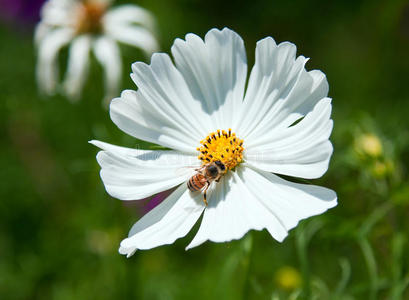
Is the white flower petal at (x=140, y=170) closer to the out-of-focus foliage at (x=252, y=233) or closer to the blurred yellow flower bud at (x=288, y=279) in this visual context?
the out-of-focus foliage at (x=252, y=233)

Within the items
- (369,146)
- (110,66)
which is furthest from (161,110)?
(110,66)

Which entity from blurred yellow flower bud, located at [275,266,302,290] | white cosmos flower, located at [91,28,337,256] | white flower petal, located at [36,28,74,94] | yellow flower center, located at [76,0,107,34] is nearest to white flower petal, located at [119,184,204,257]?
white cosmos flower, located at [91,28,337,256]

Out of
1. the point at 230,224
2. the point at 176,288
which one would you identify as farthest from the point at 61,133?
the point at 230,224

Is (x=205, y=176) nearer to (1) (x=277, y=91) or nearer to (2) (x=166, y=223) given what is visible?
(2) (x=166, y=223)

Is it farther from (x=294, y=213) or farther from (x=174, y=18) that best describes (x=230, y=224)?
(x=174, y=18)

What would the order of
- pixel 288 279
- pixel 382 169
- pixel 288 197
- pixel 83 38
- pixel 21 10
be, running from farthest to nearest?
pixel 21 10, pixel 83 38, pixel 288 279, pixel 382 169, pixel 288 197

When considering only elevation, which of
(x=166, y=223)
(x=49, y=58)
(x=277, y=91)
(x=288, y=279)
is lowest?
(x=288, y=279)

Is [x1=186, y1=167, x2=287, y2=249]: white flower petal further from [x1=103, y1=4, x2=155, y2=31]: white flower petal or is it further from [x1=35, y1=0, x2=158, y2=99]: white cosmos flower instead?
[x1=103, y1=4, x2=155, y2=31]: white flower petal
